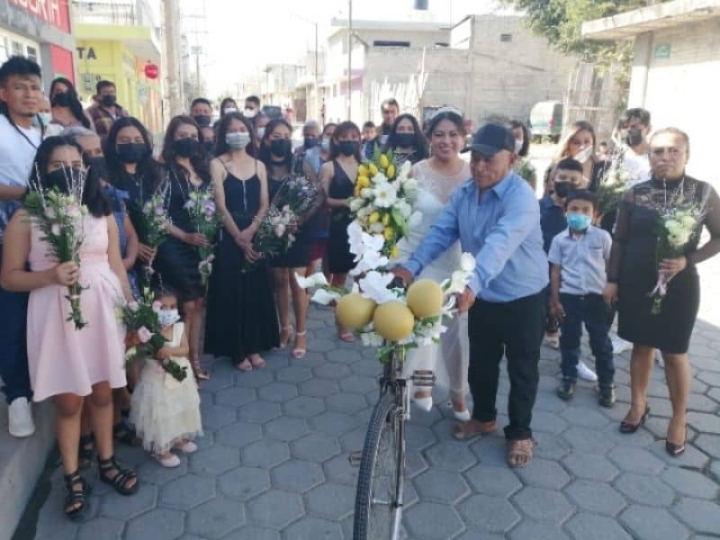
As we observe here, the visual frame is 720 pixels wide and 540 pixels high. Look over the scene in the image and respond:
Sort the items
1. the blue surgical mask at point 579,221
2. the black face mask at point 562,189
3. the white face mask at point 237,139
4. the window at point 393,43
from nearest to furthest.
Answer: the blue surgical mask at point 579,221 < the white face mask at point 237,139 < the black face mask at point 562,189 < the window at point 393,43

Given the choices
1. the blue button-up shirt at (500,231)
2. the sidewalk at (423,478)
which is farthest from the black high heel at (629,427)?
the blue button-up shirt at (500,231)

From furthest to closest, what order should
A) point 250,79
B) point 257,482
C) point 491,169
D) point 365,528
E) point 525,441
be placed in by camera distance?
1. point 250,79
2. point 525,441
3. point 257,482
4. point 491,169
5. point 365,528

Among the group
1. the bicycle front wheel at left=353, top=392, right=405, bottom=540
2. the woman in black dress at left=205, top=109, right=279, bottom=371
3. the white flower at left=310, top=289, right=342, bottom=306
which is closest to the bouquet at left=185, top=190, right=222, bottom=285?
the woman in black dress at left=205, top=109, right=279, bottom=371

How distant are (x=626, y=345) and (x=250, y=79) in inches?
4236

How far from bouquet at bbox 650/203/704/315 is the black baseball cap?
3.52 ft

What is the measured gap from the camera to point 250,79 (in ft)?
345

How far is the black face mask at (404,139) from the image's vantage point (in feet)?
17.6

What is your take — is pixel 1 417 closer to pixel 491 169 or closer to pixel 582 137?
pixel 491 169

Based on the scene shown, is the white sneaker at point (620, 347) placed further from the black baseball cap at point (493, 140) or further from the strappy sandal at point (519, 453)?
the black baseball cap at point (493, 140)

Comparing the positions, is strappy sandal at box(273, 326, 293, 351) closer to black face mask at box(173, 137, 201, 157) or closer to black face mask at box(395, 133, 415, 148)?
black face mask at box(173, 137, 201, 157)

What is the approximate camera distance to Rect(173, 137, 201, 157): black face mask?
4.44 meters

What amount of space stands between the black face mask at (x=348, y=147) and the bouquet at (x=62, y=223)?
2696 mm

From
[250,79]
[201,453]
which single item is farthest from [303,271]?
[250,79]

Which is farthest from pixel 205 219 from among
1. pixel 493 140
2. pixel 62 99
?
pixel 62 99
